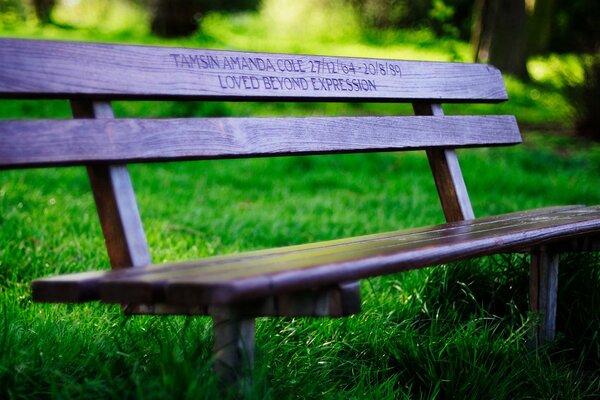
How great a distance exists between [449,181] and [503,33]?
9298mm

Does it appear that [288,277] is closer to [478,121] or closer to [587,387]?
[587,387]

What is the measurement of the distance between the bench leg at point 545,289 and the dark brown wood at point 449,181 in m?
0.36

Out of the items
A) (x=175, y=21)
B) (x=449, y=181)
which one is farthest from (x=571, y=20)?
(x=449, y=181)

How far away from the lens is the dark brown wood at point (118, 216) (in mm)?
1934

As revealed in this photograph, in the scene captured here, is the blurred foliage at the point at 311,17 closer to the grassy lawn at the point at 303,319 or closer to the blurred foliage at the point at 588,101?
the blurred foliage at the point at 588,101

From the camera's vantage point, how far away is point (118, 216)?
1933mm

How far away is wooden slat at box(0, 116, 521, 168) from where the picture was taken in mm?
1828

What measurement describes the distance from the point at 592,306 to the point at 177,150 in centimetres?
162

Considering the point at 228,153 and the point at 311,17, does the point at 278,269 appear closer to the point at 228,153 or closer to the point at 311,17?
the point at 228,153

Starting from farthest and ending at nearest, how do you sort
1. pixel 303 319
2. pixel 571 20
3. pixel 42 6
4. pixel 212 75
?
1. pixel 571 20
2. pixel 42 6
3. pixel 303 319
4. pixel 212 75

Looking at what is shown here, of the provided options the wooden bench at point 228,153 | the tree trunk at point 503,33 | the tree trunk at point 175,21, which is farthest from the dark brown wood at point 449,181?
the tree trunk at point 175,21

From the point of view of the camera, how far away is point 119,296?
1639 mm

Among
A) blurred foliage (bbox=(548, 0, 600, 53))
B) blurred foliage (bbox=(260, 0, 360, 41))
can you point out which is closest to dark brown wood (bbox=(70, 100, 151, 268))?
blurred foliage (bbox=(548, 0, 600, 53))

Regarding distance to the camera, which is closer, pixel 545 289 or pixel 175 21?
pixel 545 289
